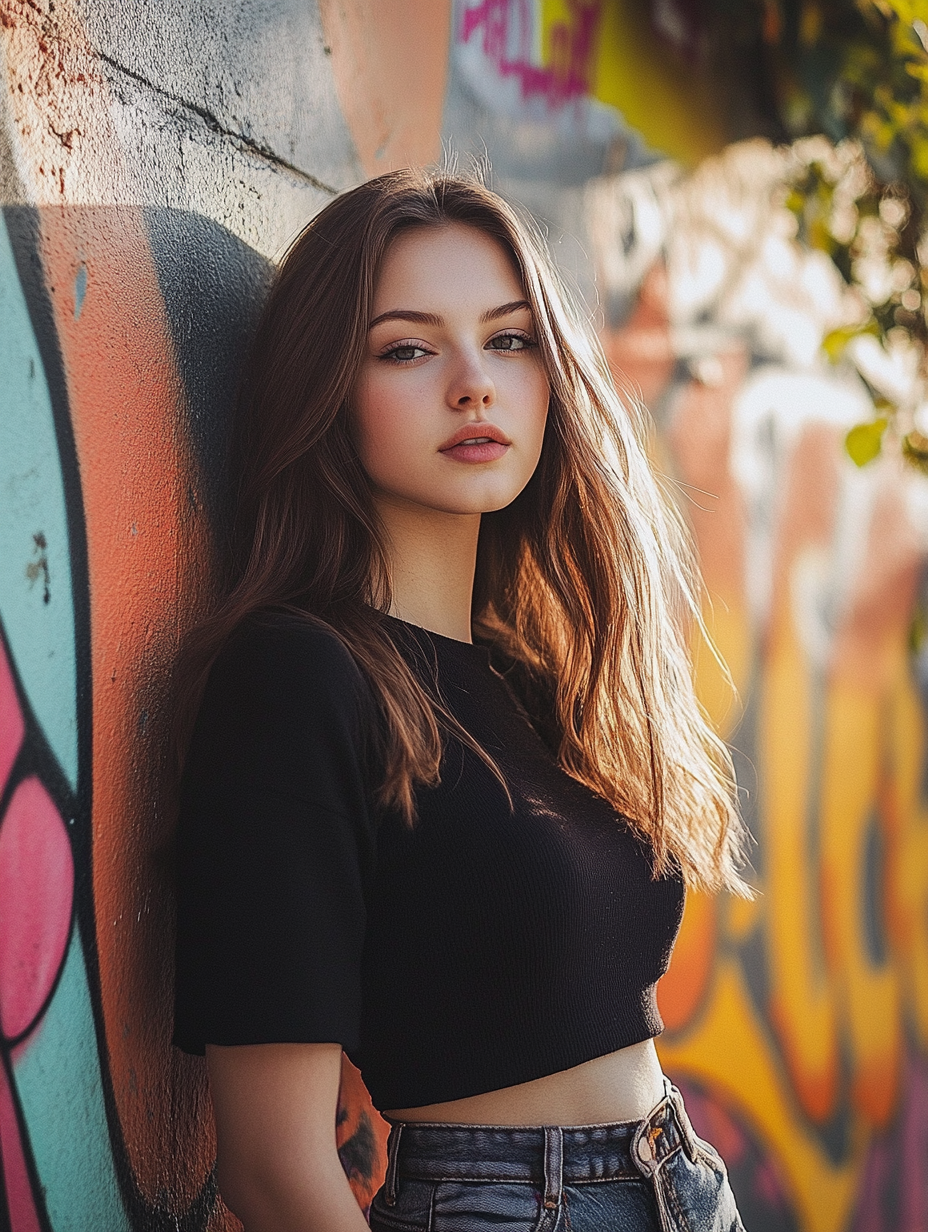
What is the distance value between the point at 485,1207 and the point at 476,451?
3.02 feet

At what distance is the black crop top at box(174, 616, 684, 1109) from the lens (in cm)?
129

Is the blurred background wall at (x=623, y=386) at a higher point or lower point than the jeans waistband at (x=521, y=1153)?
higher

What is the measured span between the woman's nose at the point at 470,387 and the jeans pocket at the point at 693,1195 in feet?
3.21

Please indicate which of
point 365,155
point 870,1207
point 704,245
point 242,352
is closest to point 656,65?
point 704,245

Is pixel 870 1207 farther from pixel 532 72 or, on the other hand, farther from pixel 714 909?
pixel 532 72

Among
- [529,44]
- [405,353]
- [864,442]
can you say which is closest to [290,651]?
[405,353]

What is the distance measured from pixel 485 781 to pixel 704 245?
2.45m

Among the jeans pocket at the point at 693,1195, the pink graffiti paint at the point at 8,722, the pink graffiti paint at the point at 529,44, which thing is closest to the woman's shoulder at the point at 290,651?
the pink graffiti paint at the point at 8,722

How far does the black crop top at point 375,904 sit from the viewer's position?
129 cm

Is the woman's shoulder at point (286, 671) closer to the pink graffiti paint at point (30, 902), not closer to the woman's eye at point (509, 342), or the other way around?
the pink graffiti paint at point (30, 902)

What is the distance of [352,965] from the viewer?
1.32m

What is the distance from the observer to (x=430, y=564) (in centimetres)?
177

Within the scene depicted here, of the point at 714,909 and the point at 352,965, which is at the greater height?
the point at 352,965

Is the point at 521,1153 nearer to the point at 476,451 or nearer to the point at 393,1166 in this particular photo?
the point at 393,1166
